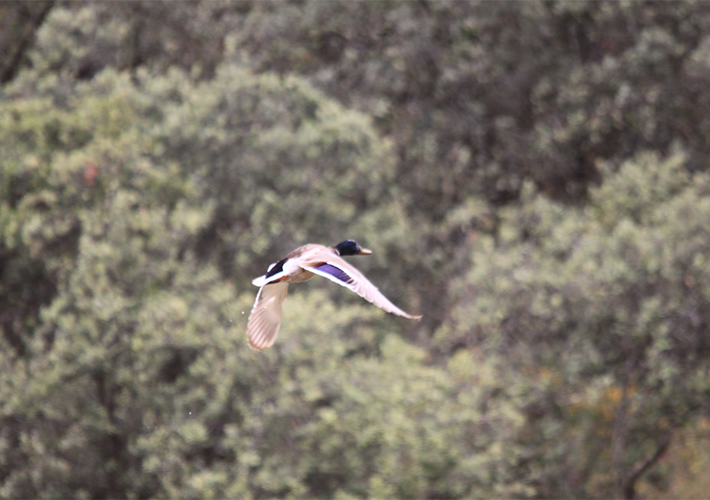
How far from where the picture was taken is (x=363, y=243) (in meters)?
13.5

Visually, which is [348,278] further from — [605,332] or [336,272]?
[605,332]

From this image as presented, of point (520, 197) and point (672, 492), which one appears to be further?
point (520, 197)

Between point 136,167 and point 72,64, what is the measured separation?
3.36 metres

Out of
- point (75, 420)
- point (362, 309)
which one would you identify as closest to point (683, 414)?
point (362, 309)

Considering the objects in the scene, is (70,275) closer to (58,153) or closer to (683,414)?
(58,153)

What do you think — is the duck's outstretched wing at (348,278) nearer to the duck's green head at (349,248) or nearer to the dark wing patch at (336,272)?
the dark wing patch at (336,272)

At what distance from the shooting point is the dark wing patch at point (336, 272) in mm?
5785

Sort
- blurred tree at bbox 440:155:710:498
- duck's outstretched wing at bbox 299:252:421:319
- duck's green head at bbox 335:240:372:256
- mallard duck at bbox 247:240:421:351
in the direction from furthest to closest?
blurred tree at bbox 440:155:710:498 < duck's green head at bbox 335:240:372:256 < mallard duck at bbox 247:240:421:351 < duck's outstretched wing at bbox 299:252:421:319

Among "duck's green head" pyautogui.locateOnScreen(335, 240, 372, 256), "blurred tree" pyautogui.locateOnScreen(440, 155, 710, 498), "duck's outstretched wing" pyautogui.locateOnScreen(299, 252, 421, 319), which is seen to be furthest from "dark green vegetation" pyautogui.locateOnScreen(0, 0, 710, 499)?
"duck's outstretched wing" pyautogui.locateOnScreen(299, 252, 421, 319)

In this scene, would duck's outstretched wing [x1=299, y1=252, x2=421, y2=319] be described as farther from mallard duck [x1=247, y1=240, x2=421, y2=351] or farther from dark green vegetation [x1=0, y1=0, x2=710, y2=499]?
dark green vegetation [x1=0, y1=0, x2=710, y2=499]

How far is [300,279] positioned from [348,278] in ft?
2.88

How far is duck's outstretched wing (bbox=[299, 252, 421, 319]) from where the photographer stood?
5378mm

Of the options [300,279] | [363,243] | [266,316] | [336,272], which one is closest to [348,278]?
[336,272]

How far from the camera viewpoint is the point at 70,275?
12.0 m
